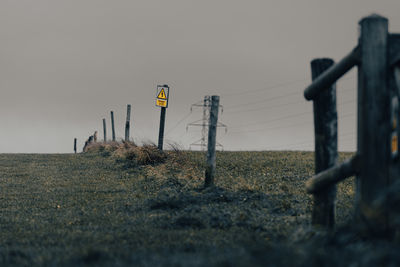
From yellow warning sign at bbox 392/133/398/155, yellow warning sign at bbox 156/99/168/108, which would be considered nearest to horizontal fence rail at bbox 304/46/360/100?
yellow warning sign at bbox 392/133/398/155

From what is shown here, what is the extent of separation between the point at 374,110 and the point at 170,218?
422cm

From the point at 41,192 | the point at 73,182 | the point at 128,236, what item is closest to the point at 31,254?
the point at 128,236

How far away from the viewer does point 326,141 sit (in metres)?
5.29

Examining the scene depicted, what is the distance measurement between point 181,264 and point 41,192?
9.40 metres

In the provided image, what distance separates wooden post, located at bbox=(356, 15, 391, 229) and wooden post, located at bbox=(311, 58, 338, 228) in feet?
3.43

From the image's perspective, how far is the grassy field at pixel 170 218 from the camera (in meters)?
3.96

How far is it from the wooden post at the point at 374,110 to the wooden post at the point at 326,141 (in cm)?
105

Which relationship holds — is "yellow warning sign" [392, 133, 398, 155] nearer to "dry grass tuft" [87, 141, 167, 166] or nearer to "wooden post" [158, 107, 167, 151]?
"dry grass tuft" [87, 141, 167, 166]

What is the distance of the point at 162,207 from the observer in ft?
28.0

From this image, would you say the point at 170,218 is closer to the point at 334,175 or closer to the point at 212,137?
the point at 334,175

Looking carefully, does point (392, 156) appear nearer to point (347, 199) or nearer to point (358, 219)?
point (358, 219)

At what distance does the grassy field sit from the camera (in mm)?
3957

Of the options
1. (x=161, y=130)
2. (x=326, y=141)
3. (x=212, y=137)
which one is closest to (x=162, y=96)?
(x=161, y=130)

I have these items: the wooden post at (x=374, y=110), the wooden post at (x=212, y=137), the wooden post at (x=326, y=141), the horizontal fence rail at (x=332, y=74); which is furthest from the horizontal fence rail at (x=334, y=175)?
the wooden post at (x=212, y=137)
